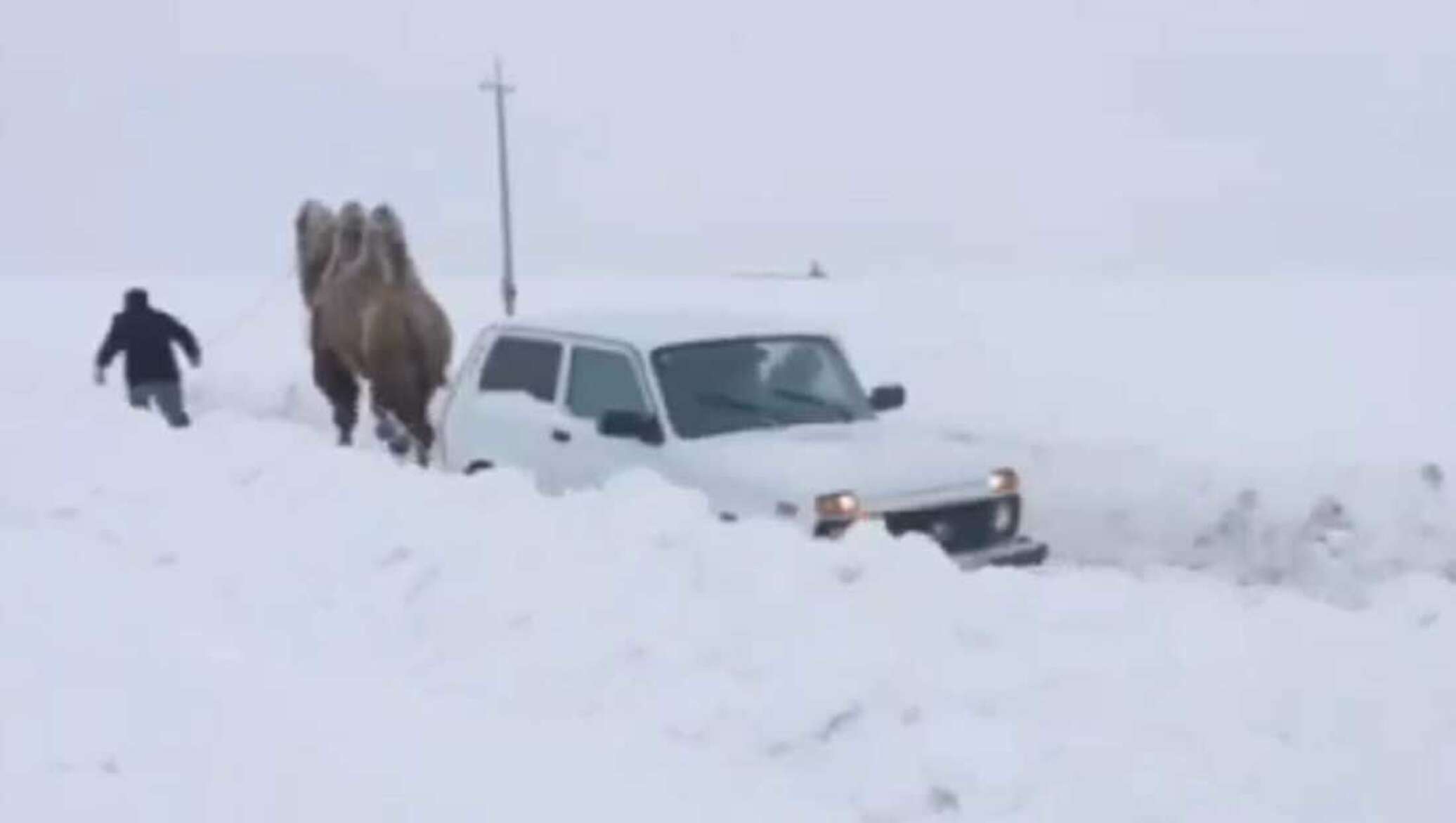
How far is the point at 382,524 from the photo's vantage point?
9688 mm

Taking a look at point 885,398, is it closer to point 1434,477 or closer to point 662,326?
point 662,326

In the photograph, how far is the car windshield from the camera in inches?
407

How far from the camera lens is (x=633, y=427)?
33.3ft

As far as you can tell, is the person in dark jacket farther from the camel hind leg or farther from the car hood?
the car hood

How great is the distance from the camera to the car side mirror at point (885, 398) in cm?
1114

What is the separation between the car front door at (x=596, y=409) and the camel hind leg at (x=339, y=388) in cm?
616

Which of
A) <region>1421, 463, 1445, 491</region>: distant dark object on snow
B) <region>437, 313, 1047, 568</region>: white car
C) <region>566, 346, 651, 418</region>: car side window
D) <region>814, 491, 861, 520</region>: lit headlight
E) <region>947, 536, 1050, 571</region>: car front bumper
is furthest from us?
<region>1421, 463, 1445, 491</region>: distant dark object on snow

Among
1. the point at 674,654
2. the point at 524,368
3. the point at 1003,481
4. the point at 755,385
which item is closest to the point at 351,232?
the point at 524,368

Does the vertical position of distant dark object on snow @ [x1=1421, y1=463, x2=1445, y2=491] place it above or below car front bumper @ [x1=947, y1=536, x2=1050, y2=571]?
below

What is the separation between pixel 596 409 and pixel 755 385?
983mm

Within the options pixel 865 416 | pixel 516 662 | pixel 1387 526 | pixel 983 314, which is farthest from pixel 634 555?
pixel 983 314

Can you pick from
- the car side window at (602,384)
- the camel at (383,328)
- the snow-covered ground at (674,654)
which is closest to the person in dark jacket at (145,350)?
the camel at (383,328)

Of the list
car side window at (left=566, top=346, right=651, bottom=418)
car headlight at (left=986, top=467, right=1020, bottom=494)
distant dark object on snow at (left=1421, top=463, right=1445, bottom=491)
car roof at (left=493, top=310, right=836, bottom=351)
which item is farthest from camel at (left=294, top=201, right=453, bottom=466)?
distant dark object on snow at (left=1421, top=463, right=1445, bottom=491)

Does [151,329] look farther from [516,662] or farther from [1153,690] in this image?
[1153,690]
